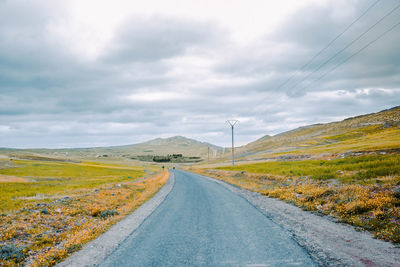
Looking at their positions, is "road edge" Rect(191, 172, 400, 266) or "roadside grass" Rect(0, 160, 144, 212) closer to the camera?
"road edge" Rect(191, 172, 400, 266)

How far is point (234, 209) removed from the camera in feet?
45.2

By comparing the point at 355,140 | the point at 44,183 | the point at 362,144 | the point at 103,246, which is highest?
the point at 355,140

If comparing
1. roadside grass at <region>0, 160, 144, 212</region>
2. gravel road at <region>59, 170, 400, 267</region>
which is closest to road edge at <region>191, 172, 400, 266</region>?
gravel road at <region>59, 170, 400, 267</region>

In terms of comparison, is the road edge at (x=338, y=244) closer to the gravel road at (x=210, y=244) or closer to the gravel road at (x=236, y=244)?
the gravel road at (x=236, y=244)

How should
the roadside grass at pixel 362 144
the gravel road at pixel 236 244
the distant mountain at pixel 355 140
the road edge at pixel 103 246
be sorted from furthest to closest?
the distant mountain at pixel 355 140
the roadside grass at pixel 362 144
the road edge at pixel 103 246
the gravel road at pixel 236 244

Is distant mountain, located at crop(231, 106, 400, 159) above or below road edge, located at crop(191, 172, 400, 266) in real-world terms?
above

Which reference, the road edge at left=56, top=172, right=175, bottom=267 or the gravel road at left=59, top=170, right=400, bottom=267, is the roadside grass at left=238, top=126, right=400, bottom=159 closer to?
the gravel road at left=59, top=170, right=400, bottom=267

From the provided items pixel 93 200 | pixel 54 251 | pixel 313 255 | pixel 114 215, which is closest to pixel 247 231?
pixel 313 255

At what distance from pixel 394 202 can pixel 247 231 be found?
6768 mm

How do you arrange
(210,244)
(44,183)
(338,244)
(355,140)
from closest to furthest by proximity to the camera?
1. (338,244)
2. (210,244)
3. (44,183)
4. (355,140)

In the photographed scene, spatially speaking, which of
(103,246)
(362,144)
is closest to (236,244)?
(103,246)

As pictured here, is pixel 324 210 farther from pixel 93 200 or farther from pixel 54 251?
pixel 93 200

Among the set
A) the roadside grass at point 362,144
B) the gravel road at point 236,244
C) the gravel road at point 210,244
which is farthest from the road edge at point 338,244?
the roadside grass at point 362,144

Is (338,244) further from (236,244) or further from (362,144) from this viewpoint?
(362,144)
